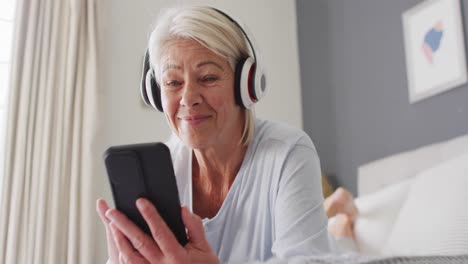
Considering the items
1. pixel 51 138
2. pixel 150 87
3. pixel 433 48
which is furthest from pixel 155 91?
pixel 51 138

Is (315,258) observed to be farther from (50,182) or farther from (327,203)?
(50,182)

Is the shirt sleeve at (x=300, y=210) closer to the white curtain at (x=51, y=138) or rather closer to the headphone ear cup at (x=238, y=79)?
the headphone ear cup at (x=238, y=79)

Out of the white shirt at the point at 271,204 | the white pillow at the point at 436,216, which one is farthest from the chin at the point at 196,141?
the white pillow at the point at 436,216

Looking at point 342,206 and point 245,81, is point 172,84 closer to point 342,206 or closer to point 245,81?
point 245,81

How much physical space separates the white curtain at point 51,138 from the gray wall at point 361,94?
4.09 ft

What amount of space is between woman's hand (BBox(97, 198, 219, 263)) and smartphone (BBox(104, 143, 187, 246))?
0.01 m

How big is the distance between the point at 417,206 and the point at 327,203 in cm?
50

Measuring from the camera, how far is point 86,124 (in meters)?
2.57

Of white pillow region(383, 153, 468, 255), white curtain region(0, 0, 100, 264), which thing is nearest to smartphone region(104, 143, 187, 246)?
white pillow region(383, 153, 468, 255)

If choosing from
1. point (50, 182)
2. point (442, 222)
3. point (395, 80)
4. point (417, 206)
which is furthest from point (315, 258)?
point (50, 182)

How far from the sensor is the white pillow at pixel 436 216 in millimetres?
1285

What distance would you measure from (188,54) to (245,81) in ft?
0.40

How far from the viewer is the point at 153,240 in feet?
2.56

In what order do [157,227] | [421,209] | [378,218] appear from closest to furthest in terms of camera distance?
[157,227] → [421,209] → [378,218]
